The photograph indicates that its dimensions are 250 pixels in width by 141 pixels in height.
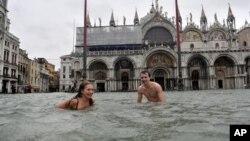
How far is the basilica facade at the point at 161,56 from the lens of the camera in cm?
4147

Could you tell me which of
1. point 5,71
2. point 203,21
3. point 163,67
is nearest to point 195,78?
point 163,67

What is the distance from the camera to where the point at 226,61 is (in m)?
43.2

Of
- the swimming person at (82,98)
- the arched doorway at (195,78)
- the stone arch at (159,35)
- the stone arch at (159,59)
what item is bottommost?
the swimming person at (82,98)

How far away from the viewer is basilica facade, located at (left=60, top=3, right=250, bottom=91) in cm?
4147

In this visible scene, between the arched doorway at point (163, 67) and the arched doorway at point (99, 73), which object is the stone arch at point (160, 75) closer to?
the arched doorway at point (163, 67)

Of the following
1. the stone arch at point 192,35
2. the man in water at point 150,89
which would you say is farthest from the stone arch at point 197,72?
the man in water at point 150,89

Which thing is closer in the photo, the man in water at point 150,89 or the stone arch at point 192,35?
the man in water at point 150,89

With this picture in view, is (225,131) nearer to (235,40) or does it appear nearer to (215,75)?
(215,75)

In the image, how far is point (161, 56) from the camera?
43.6m

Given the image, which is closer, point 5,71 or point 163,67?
point 5,71

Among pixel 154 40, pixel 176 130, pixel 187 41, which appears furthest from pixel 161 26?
pixel 176 130

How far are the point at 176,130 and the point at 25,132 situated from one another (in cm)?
205

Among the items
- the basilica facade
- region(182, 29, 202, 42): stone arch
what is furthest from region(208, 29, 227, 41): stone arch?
region(182, 29, 202, 42): stone arch

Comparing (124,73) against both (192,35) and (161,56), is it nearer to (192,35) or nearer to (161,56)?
(161,56)
